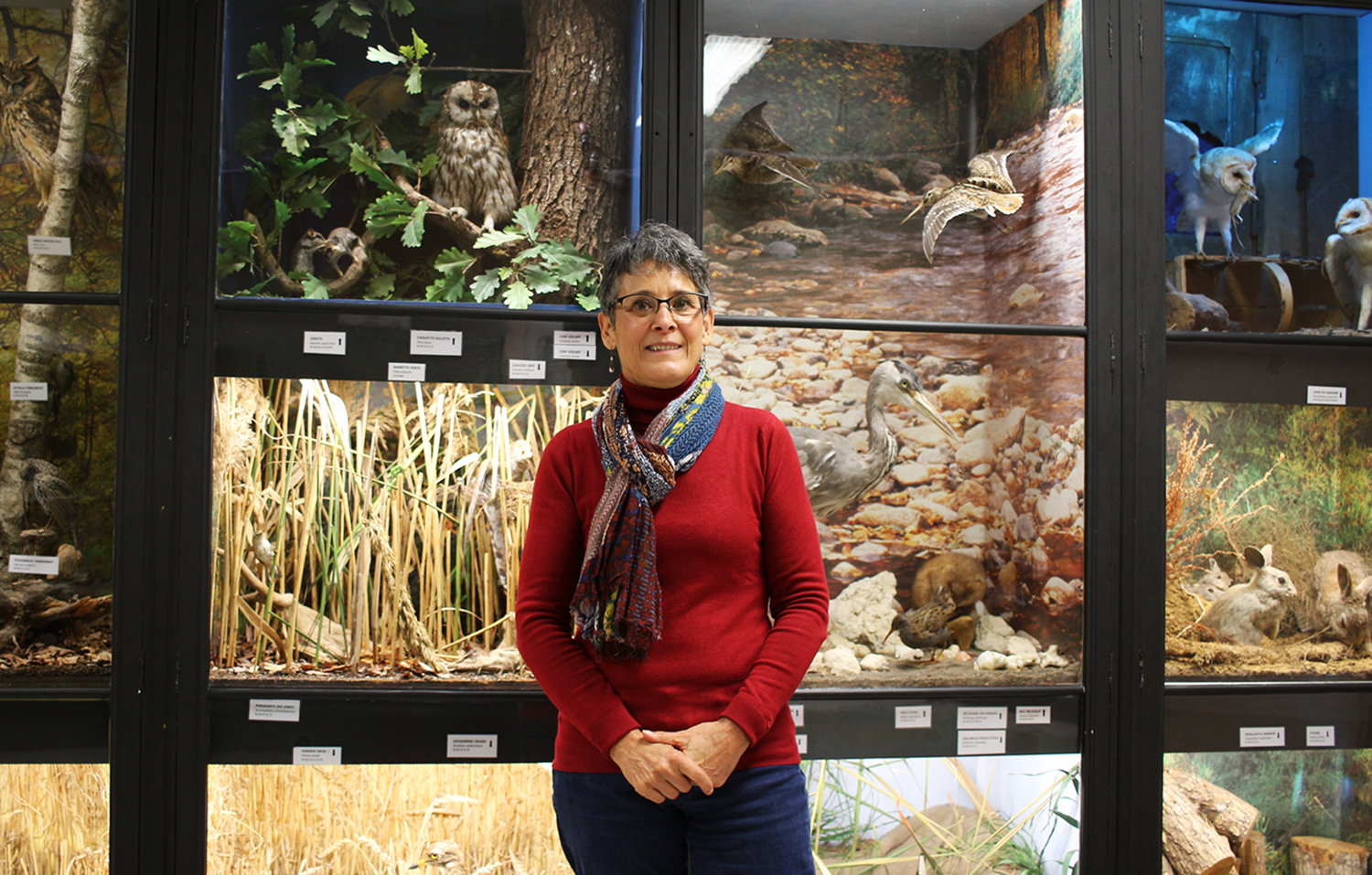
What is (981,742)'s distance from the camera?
229 centimetres

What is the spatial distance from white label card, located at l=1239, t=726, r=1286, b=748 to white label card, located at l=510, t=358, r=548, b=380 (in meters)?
2.17

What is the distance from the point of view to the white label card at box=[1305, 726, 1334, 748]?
2418 millimetres

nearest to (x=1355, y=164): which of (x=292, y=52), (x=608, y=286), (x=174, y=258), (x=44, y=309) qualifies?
(x=608, y=286)

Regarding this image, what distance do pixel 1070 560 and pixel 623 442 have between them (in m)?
1.49


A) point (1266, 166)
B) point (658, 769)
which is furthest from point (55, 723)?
point (1266, 166)

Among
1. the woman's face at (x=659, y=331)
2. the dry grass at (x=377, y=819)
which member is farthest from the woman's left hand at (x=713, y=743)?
the dry grass at (x=377, y=819)

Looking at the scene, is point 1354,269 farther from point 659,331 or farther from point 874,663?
point 659,331

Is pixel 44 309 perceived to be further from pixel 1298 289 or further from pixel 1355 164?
pixel 1355 164

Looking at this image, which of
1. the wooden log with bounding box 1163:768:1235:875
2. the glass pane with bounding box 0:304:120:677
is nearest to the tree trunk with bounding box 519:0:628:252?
the glass pane with bounding box 0:304:120:677

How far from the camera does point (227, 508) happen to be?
2.19m

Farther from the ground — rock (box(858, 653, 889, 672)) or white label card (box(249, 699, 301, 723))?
rock (box(858, 653, 889, 672))

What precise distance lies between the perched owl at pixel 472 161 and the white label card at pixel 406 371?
42 centimetres

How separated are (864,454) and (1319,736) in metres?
1.50

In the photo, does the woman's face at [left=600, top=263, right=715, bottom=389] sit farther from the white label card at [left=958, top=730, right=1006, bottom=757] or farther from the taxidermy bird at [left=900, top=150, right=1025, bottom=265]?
the white label card at [left=958, top=730, right=1006, bottom=757]
